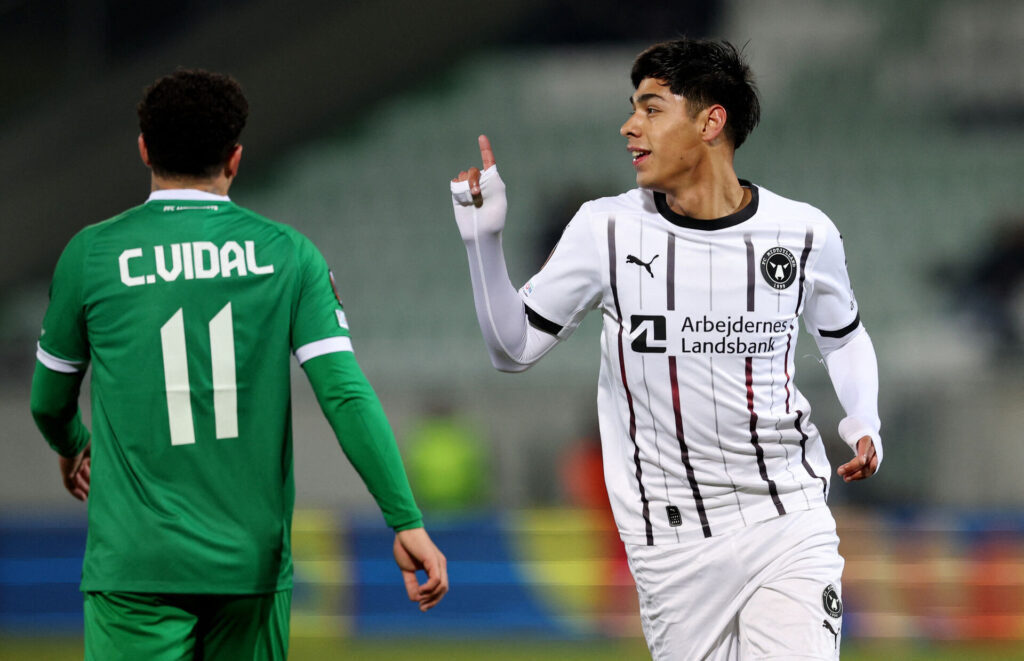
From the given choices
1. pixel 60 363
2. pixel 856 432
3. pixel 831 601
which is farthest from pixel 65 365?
pixel 856 432

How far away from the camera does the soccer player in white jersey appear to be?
3445 millimetres

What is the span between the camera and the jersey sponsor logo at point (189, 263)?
9.63 feet

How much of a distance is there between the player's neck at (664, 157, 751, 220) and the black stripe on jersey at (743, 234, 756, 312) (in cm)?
11

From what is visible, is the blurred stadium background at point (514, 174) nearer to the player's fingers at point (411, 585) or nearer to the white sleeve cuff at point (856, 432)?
the white sleeve cuff at point (856, 432)

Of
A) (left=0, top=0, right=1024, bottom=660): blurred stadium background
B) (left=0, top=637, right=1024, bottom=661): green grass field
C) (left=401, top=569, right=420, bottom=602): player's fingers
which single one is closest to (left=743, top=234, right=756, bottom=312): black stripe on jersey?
(left=401, top=569, right=420, bottom=602): player's fingers

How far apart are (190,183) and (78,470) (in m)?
0.83

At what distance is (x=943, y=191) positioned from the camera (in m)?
12.4

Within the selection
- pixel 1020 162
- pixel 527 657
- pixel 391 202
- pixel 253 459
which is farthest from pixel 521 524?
pixel 1020 162

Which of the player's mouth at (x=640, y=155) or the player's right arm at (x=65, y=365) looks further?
the player's mouth at (x=640, y=155)

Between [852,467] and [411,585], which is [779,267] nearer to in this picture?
[852,467]

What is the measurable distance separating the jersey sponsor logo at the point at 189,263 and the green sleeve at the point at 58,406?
1.05ft

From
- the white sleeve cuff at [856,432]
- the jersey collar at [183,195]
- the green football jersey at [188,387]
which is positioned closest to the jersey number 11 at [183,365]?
the green football jersey at [188,387]

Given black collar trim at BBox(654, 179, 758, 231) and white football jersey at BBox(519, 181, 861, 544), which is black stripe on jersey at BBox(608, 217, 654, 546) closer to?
white football jersey at BBox(519, 181, 861, 544)

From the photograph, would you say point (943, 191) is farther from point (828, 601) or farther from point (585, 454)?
point (828, 601)
